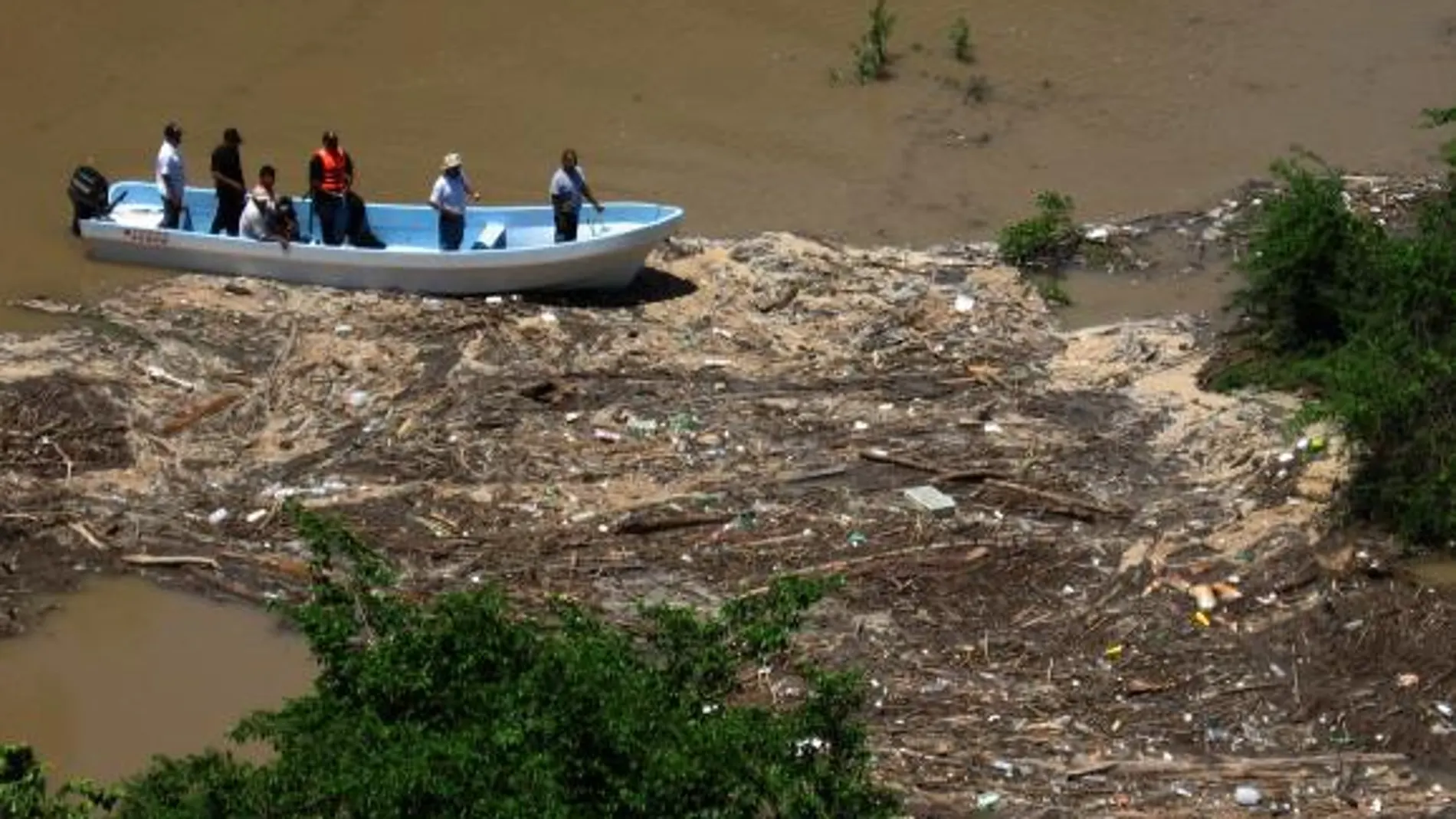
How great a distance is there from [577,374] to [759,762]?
659cm

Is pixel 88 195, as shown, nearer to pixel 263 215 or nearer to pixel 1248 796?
pixel 263 215

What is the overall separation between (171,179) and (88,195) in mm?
749

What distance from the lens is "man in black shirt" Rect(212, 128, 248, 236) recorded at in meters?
15.9

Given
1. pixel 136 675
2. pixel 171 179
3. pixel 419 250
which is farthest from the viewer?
pixel 171 179

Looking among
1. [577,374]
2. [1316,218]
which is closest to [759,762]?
[577,374]

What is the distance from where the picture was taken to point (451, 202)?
51.5 feet

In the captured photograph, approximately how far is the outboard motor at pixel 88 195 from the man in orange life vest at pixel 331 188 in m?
1.79

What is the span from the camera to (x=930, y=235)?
16.9 meters

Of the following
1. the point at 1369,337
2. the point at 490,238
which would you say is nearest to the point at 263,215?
the point at 490,238

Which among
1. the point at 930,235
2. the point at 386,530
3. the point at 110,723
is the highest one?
the point at 930,235

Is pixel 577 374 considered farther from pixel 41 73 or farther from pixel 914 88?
pixel 41 73

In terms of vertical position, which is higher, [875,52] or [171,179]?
[875,52]

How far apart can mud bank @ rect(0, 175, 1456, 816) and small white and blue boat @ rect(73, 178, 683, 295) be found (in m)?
0.20

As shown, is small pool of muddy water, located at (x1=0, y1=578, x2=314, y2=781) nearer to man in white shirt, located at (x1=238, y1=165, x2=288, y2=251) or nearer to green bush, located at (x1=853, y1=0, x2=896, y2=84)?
man in white shirt, located at (x1=238, y1=165, x2=288, y2=251)
